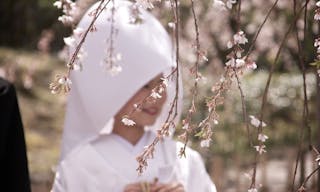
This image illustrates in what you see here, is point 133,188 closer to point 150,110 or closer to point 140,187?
point 140,187

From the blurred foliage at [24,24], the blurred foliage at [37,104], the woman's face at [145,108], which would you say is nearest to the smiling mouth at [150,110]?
the woman's face at [145,108]

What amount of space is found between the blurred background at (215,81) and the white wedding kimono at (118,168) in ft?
11.9

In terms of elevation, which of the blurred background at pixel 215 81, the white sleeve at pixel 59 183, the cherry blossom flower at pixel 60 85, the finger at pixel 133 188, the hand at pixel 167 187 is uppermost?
the blurred background at pixel 215 81

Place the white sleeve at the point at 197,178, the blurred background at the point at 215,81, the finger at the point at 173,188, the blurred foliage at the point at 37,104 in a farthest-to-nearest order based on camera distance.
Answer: the blurred foliage at the point at 37,104 < the blurred background at the point at 215,81 < the white sleeve at the point at 197,178 < the finger at the point at 173,188

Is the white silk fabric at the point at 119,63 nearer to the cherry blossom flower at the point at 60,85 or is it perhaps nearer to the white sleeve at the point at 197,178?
the white sleeve at the point at 197,178

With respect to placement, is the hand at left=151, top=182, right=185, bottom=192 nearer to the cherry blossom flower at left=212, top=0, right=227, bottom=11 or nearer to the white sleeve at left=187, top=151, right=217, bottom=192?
the white sleeve at left=187, top=151, right=217, bottom=192

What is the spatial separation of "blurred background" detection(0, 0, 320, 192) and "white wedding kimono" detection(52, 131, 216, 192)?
11.9 ft

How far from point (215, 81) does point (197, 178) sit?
676cm

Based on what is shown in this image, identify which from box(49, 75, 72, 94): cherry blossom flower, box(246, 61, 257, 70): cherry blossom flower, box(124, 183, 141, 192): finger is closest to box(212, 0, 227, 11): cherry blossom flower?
box(246, 61, 257, 70): cherry blossom flower

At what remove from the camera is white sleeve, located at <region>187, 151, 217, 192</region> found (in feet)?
11.3

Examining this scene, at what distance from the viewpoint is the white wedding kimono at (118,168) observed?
335 cm

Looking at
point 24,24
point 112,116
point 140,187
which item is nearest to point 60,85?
point 140,187

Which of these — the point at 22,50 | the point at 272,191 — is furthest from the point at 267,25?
the point at 22,50

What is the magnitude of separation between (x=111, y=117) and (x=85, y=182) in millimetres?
311
